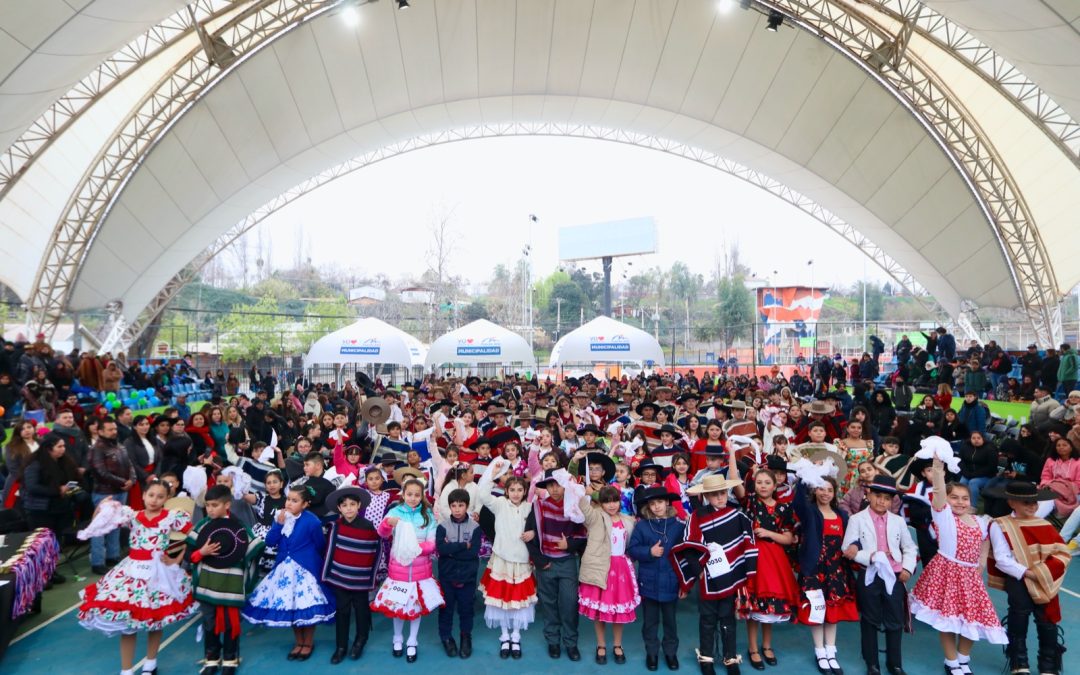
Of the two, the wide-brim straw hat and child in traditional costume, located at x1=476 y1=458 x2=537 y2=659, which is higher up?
the wide-brim straw hat

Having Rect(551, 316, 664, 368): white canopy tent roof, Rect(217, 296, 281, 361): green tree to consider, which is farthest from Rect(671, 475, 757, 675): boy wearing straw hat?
Rect(217, 296, 281, 361): green tree

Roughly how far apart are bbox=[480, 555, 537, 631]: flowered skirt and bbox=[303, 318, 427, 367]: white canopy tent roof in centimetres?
1238

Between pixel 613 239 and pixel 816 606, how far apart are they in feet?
166

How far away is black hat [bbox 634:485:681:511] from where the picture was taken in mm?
4973

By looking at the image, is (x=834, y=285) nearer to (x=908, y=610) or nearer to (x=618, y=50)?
(x=618, y=50)

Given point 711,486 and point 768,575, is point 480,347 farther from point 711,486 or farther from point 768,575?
point 768,575

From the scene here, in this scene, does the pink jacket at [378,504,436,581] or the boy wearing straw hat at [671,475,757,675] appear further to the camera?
the pink jacket at [378,504,436,581]

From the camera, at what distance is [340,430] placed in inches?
338

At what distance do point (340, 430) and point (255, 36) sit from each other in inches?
520

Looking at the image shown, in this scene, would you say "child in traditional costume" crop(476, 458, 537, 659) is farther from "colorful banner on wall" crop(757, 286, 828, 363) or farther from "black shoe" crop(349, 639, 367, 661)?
"colorful banner on wall" crop(757, 286, 828, 363)

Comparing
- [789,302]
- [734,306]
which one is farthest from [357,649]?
[789,302]

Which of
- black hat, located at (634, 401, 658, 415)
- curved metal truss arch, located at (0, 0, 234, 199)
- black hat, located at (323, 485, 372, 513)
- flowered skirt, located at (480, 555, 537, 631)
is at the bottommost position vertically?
flowered skirt, located at (480, 555, 537, 631)

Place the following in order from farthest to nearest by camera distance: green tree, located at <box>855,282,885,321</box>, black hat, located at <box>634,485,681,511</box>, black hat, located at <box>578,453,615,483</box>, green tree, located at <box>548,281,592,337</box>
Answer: green tree, located at <box>855,282,885,321</box> → green tree, located at <box>548,281,592,337</box> → black hat, located at <box>578,453,615,483</box> → black hat, located at <box>634,485,681,511</box>

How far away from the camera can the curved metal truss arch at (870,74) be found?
1708 cm
